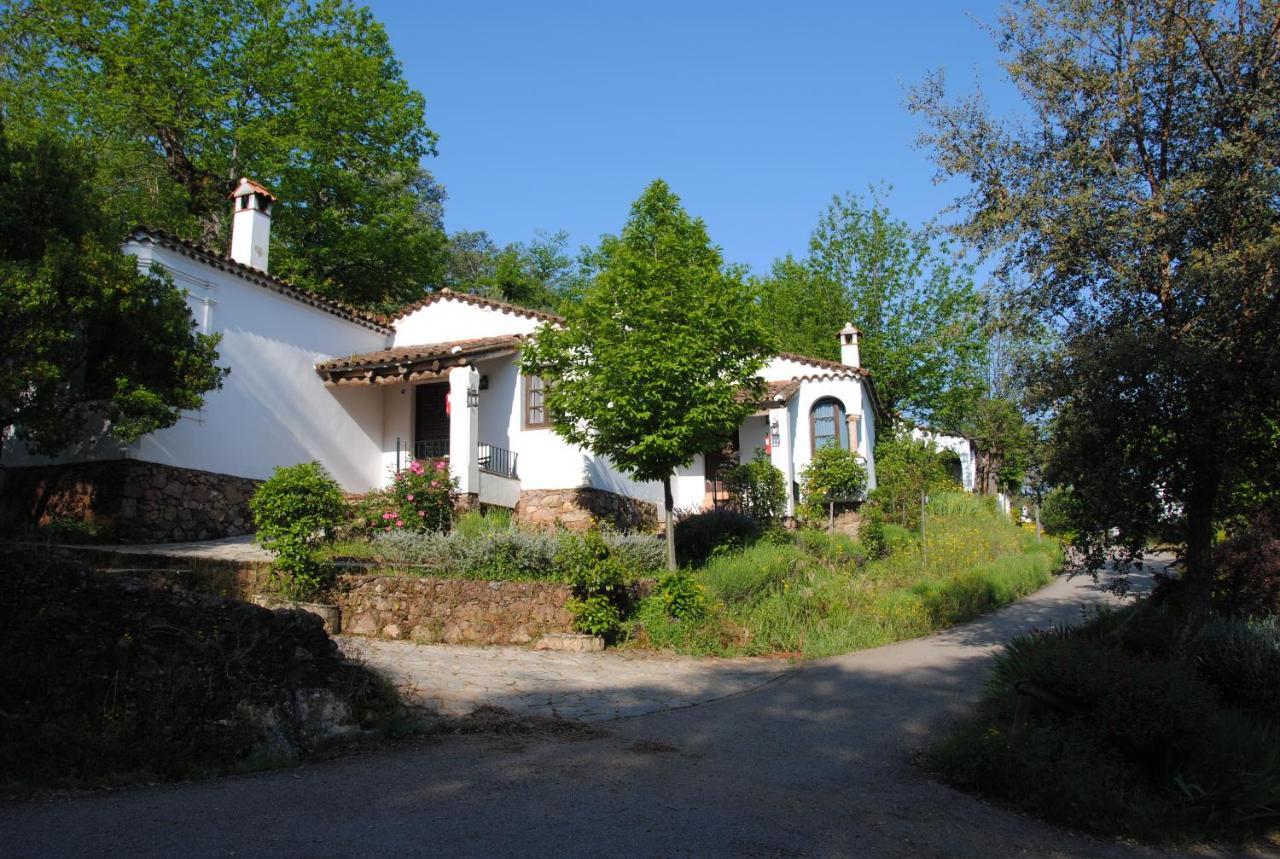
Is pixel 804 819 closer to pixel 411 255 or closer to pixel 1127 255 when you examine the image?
pixel 1127 255

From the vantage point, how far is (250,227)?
697 inches

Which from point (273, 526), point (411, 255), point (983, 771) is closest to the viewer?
point (983, 771)

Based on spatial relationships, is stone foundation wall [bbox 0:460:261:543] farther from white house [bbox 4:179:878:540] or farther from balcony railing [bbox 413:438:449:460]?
balcony railing [bbox 413:438:449:460]

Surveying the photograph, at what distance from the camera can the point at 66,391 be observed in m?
12.6

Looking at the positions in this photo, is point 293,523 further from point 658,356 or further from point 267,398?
point 267,398

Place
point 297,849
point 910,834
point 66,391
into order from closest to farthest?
point 297,849 < point 910,834 < point 66,391

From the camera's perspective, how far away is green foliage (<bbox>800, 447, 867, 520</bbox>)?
22078 mm

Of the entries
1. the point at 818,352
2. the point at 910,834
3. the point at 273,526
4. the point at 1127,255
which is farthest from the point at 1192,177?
the point at 818,352

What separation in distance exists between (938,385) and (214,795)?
31136mm

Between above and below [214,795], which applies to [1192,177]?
above

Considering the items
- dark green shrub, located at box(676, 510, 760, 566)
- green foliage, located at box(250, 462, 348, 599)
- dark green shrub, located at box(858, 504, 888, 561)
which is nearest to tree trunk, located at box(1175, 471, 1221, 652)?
dark green shrub, located at box(676, 510, 760, 566)

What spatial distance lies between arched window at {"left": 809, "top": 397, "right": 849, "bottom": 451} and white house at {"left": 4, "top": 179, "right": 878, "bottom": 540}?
1.90 metres

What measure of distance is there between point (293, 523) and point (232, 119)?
18.5m

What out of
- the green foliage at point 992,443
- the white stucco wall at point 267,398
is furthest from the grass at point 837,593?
the green foliage at point 992,443
